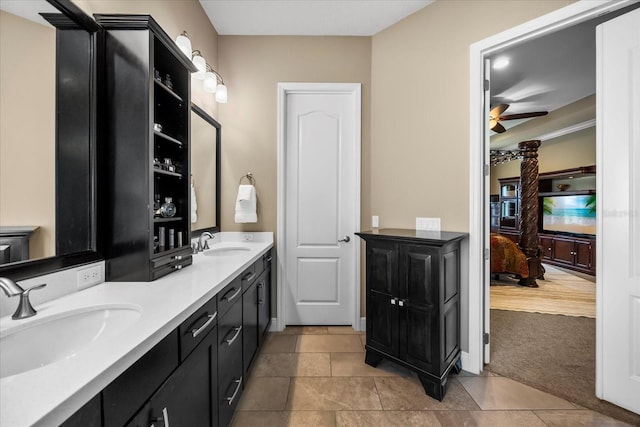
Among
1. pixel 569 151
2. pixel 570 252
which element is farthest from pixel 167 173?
pixel 569 151

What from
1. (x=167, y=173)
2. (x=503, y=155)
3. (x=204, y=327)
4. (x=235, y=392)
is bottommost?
(x=235, y=392)

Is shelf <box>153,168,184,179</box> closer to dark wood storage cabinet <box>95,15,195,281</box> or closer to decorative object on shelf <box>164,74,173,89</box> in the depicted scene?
dark wood storage cabinet <box>95,15,195,281</box>

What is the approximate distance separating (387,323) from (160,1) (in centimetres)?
268

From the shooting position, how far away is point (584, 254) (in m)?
4.83

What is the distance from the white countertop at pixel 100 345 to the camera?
488 millimetres

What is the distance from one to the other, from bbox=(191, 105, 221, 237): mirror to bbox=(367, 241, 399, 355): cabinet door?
4.69 feet

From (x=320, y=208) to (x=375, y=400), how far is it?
5.40 feet

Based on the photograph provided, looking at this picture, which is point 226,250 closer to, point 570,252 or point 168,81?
point 168,81

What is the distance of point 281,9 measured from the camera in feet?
7.70

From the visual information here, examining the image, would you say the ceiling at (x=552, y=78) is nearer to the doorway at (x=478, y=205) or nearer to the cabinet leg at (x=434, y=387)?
the doorway at (x=478, y=205)

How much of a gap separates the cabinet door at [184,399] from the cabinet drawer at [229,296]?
0.62 ft

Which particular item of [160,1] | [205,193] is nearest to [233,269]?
[205,193]

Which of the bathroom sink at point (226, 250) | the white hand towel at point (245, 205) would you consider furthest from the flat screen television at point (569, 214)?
the bathroom sink at point (226, 250)

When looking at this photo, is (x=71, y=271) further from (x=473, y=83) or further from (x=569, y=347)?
(x=569, y=347)
